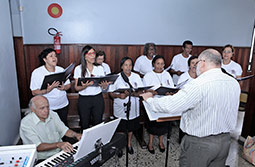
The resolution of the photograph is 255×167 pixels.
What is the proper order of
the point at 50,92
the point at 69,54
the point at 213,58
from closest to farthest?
the point at 213,58
the point at 50,92
the point at 69,54

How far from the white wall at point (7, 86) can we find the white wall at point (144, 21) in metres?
1.87

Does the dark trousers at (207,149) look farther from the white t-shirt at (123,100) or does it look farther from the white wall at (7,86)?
the white wall at (7,86)

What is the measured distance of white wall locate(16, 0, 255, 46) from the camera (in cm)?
481

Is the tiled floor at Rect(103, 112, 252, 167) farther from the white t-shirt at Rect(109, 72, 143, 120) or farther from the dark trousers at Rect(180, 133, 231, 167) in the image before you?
the dark trousers at Rect(180, 133, 231, 167)

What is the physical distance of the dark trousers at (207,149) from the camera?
170 cm

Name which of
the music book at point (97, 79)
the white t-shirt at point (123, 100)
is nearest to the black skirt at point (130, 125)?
the white t-shirt at point (123, 100)

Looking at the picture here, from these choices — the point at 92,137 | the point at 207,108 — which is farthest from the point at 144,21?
the point at 92,137

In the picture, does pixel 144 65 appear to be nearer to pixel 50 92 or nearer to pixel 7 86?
pixel 50 92

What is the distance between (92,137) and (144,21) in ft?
13.7

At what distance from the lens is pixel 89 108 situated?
284 cm

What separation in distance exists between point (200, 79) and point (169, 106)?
0.32 metres

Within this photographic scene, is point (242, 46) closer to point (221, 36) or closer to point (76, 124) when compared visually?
point (221, 36)

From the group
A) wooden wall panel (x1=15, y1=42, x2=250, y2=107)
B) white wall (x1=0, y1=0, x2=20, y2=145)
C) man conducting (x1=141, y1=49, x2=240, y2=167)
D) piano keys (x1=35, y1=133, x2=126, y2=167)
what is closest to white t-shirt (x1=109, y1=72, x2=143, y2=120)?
piano keys (x1=35, y1=133, x2=126, y2=167)

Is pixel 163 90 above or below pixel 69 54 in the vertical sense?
below
